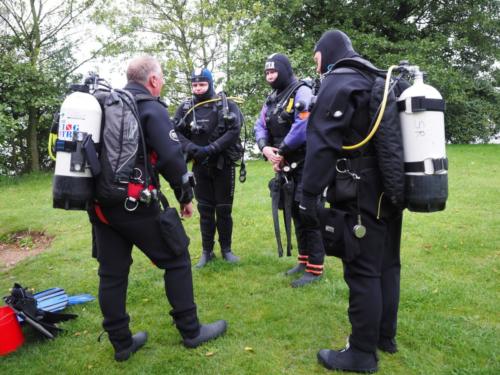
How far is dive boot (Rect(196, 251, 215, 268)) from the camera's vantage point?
5.30m

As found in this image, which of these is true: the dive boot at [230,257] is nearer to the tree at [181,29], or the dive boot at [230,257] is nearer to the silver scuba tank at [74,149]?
the silver scuba tank at [74,149]

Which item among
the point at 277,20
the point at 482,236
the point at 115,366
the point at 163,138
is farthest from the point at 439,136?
the point at 277,20

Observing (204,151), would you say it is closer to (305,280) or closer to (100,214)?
(305,280)

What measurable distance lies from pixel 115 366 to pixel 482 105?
18.8 metres

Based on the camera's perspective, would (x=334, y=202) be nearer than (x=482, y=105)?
Yes

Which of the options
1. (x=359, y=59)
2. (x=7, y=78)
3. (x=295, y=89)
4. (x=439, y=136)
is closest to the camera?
(x=439, y=136)

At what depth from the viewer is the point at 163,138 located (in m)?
3.07

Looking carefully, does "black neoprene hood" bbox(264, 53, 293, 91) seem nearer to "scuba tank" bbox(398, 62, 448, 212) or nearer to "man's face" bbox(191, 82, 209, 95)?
A: "man's face" bbox(191, 82, 209, 95)

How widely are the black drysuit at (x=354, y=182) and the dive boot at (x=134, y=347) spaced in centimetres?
171

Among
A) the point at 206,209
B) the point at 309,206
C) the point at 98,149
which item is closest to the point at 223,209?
the point at 206,209

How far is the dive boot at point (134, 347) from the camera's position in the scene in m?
3.37

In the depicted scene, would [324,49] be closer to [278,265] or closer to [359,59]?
[359,59]

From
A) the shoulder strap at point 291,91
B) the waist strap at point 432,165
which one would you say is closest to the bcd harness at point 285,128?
the shoulder strap at point 291,91

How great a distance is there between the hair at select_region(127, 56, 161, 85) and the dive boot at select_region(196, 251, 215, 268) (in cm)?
269
